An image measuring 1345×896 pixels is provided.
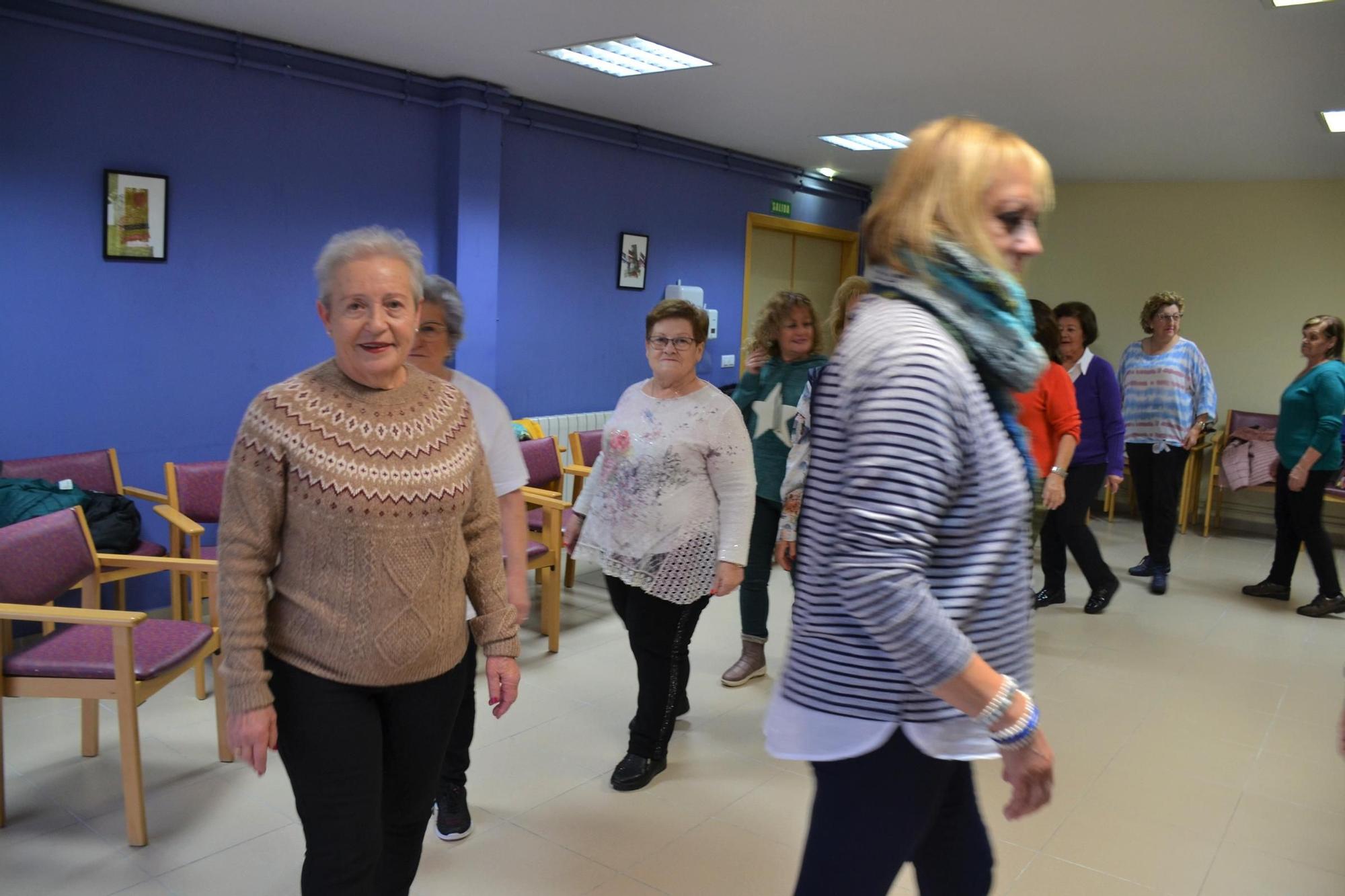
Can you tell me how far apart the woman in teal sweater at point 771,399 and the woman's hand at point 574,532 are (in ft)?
2.34

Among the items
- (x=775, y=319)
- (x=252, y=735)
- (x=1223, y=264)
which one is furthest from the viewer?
(x=1223, y=264)

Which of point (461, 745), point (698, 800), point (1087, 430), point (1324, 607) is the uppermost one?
point (1087, 430)

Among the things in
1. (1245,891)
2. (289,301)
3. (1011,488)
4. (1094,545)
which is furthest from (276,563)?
(1094,545)

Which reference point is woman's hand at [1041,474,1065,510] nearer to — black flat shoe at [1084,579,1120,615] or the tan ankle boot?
black flat shoe at [1084,579,1120,615]

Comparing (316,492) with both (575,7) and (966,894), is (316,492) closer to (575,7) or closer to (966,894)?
(966,894)

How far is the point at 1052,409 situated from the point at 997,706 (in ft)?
9.93

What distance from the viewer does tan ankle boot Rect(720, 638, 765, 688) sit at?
3803 millimetres

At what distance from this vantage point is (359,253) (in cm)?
166

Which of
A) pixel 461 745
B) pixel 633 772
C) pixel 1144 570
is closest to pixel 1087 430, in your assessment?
pixel 1144 570

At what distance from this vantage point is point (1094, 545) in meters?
4.90

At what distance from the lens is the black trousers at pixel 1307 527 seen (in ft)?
16.5

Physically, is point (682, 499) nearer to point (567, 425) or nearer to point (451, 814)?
point (451, 814)

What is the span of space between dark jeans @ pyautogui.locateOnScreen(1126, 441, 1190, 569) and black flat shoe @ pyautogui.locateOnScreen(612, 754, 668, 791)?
386 cm

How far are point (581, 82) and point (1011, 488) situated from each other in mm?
4846
